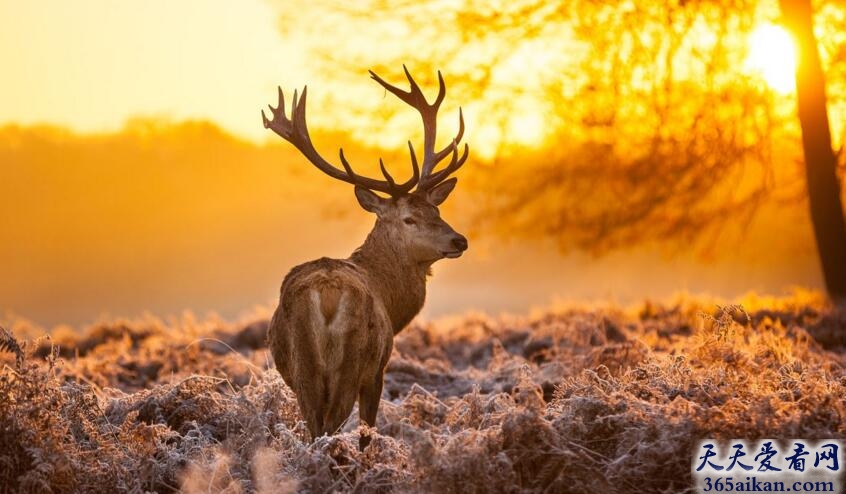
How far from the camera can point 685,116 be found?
1644 cm

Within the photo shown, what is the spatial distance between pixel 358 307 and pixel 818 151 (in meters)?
10.8

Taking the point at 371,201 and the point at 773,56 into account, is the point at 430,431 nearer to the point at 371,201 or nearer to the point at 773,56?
the point at 371,201

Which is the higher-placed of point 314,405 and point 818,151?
point 818,151

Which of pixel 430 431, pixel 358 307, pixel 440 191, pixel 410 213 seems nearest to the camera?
pixel 430 431

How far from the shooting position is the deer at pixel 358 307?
6.94 metres

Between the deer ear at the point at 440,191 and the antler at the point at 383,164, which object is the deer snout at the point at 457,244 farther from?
the deer ear at the point at 440,191

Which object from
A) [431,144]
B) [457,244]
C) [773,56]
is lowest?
[457,244]

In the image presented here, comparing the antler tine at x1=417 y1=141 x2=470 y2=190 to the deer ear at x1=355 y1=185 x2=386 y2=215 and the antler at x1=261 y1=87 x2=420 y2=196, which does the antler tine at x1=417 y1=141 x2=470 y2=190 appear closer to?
the antler at x1=261 y1=87 x2=420 y2=196

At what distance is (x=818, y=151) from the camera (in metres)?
16.2

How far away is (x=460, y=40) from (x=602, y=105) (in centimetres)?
218

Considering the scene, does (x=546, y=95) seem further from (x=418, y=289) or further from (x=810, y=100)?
(x=418, y=289)

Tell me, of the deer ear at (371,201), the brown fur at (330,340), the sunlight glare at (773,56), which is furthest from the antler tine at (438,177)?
the sunlight glare at (773,56)

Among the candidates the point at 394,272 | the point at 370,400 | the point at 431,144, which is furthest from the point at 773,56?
the point at 370,400

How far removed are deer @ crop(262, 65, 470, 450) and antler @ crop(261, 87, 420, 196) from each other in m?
0.02
